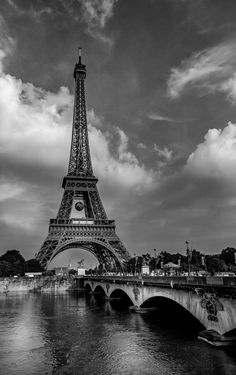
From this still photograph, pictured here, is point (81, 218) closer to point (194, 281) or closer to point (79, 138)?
point (79, 138)

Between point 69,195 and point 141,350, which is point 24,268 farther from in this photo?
point 141,350

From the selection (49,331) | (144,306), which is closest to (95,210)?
(144,306)

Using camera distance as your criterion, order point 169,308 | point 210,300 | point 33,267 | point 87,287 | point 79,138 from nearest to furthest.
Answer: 1. point 210,300
2. point 169,308
3. point 87,287
4. point 33,267
5. point 79,138

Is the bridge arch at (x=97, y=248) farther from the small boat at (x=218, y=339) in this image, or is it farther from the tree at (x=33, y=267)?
the small boat at (x=218, y=339)

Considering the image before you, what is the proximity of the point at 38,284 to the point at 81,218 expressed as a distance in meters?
22.8

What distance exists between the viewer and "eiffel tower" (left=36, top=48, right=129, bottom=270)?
326ft

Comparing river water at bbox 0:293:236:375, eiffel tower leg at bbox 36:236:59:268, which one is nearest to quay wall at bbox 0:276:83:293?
eiffel tower leg at bbox 36:236:59:268

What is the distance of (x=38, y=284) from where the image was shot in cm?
9969

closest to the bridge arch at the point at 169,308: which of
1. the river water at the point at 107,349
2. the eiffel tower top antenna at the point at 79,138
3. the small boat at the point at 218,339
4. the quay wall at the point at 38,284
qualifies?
the river water at the point at 107,349

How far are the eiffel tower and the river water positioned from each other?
55927 millimetres

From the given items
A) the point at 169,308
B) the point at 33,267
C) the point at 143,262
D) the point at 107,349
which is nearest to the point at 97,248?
the point at 33,267

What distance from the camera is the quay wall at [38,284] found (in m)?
95.5

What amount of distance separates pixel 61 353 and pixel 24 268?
9115cm

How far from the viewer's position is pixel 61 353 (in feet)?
86.4
